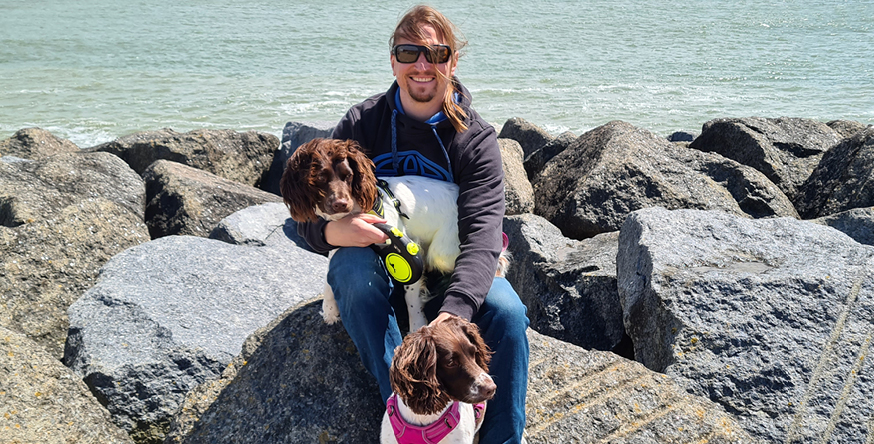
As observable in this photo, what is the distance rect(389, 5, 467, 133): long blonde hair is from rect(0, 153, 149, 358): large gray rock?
3.10 meters

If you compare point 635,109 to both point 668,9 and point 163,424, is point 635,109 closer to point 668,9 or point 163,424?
point 163,424

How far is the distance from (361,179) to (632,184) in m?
3.54

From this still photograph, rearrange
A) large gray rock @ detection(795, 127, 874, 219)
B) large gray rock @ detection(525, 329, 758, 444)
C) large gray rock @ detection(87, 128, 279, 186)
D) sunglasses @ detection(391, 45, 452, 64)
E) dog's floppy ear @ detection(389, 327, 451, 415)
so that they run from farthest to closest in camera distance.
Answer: large gray rock @ detection(87, 128, 279, 186) → large gray rock @ detection(795, 127, 874, 219) → sunglasses @ detection(391, 45, 452, 64) → large gray rock @ detection(525, 329, 758, 444) → dog's floppy ear @ detection(389, 327, 451, 415)

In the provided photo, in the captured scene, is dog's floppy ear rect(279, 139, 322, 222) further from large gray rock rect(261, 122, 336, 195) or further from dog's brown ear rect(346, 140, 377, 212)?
large gray rock rect(261, 122, 336, 195)

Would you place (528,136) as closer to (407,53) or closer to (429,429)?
(407,53)

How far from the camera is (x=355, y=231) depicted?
294 cm

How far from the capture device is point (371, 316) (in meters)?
2.86

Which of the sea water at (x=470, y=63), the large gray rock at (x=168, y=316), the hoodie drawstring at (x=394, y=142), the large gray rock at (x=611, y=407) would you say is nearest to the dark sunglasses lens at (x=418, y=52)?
the hoodie drawstring at (x=394, y=142)

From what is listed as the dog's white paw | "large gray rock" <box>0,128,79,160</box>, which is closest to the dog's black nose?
the dog's white paw

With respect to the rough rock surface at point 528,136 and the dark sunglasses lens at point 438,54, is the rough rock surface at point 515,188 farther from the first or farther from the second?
the dark sunglasses lens at point 438,54

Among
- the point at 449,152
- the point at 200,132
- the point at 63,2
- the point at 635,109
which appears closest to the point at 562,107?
the point at 635,109

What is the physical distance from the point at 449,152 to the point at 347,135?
53 centimetres

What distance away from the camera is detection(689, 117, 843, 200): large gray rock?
23.4 ft

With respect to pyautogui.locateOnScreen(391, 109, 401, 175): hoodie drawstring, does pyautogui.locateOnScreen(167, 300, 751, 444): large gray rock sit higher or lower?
lower
